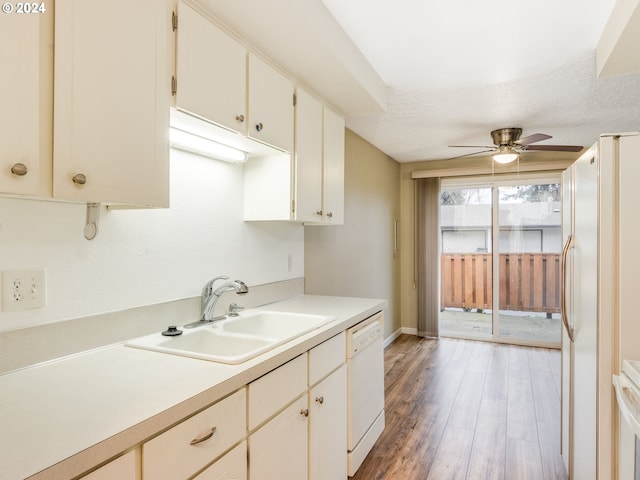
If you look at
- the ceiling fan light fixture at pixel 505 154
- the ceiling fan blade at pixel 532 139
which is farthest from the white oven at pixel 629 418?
the ceiling fan light fixture at pixel 505 154

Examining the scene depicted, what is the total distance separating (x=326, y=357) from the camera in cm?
183

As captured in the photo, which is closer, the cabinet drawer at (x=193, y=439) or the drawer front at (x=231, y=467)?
the cabinet drawer at (x=193, y=439)

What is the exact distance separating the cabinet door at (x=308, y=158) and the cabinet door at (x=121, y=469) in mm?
1511

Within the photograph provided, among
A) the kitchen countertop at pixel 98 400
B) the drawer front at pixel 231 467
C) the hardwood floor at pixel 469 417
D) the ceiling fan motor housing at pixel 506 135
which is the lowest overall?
the hardwood floor at pixel 469 417

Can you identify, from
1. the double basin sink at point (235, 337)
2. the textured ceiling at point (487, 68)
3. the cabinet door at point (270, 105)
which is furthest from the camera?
the textured ceiling at point (487, 68)

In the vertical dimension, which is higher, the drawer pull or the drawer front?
the drawer pull

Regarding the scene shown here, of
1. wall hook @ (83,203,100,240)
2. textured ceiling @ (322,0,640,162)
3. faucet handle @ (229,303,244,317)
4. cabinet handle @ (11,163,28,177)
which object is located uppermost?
textured ceiling @ (322,0,640,162)

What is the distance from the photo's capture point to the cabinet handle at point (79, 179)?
41.3 inches

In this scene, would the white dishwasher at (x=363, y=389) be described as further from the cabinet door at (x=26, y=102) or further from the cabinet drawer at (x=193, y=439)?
the cabinet door at (x=26, y=102)

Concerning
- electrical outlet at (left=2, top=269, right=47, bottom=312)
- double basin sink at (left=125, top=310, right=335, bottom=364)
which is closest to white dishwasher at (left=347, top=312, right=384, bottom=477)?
double basin sink at (left=125, top=310, right=335, bottom=364)

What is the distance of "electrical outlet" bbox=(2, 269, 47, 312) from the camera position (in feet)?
3.85

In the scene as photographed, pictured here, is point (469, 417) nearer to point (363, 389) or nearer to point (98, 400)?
point (363, 389)

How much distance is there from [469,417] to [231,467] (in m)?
2.28

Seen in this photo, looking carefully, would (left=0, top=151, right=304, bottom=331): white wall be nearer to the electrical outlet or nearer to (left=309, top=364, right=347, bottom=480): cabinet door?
the electrical outlet
